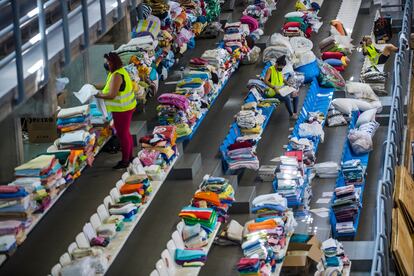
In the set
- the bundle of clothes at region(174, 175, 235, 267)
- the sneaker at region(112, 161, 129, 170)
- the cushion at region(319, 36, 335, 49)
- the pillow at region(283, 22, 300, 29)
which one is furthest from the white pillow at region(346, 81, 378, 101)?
the sneaker at region(112, 161, 129, 170)

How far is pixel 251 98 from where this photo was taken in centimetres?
2016

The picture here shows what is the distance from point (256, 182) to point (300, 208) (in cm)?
93

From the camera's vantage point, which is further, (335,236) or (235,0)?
(235,0)

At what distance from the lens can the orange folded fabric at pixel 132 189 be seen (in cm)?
1509

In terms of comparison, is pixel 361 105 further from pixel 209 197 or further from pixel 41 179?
pixel 41 179

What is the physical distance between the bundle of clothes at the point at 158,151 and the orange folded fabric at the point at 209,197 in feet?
1.73

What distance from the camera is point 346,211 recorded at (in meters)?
17.4

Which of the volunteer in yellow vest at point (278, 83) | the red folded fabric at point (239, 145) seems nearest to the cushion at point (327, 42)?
the volunteer in yellow vest at point (278, 83)

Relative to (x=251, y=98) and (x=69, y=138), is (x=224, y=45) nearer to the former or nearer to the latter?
(x=251, y=98)

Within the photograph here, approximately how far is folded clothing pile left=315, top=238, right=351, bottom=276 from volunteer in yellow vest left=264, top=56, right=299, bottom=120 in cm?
443

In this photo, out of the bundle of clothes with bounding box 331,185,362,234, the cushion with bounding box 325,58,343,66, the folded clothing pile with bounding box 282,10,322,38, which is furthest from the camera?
the folded clothing pile with bounding box 282,10,322,38

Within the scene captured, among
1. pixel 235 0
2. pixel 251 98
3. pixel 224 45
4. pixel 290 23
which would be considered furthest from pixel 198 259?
pixel 235 0

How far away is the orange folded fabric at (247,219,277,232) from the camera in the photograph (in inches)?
620

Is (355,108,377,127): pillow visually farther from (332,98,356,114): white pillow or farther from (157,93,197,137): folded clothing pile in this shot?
(157,93,197,137): folded clothing pile
